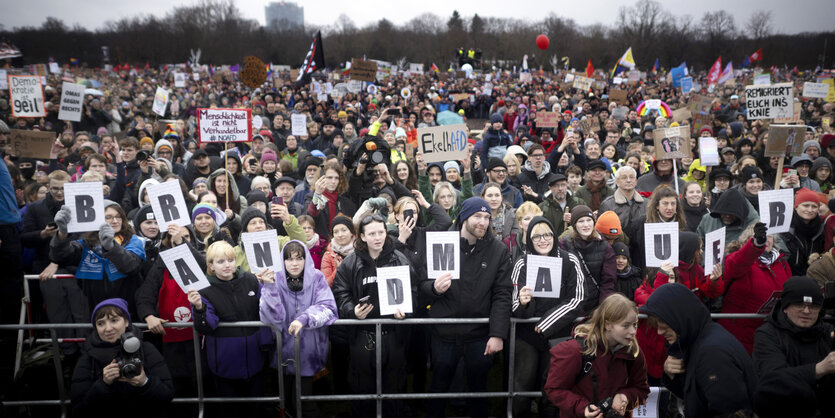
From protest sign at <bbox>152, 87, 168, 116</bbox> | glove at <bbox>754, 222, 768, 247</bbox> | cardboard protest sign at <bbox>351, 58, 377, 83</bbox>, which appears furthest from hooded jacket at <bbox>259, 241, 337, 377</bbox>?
protest sign at <bbox>152, 87, 168, 116</bbox>

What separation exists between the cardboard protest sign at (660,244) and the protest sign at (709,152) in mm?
3428

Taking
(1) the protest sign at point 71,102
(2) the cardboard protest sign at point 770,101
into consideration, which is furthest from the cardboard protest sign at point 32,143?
(2) the cardboard protest sign at point 770,101

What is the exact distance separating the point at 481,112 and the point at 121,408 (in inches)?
960

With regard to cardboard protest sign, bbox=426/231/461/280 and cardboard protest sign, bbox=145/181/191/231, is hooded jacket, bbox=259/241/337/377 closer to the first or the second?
cardboard protest sign, bbox=426/231/461/280

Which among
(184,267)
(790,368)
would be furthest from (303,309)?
(790,368)

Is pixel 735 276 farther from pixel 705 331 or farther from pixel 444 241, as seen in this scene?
pixel 444 241

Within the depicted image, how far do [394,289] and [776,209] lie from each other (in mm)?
3737

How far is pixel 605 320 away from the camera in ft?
10.8

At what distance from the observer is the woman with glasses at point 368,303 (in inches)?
172

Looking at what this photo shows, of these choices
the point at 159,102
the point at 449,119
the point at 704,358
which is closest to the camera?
the point at 704,358

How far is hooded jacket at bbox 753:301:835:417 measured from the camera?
3.03m

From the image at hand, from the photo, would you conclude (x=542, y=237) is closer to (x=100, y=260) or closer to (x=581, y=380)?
(x=581, y=380)

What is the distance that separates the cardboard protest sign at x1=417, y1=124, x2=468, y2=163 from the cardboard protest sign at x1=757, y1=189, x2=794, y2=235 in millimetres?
3507

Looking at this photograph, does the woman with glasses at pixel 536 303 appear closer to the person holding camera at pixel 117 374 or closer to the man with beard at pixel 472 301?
the man with beard at pixel 472 301
